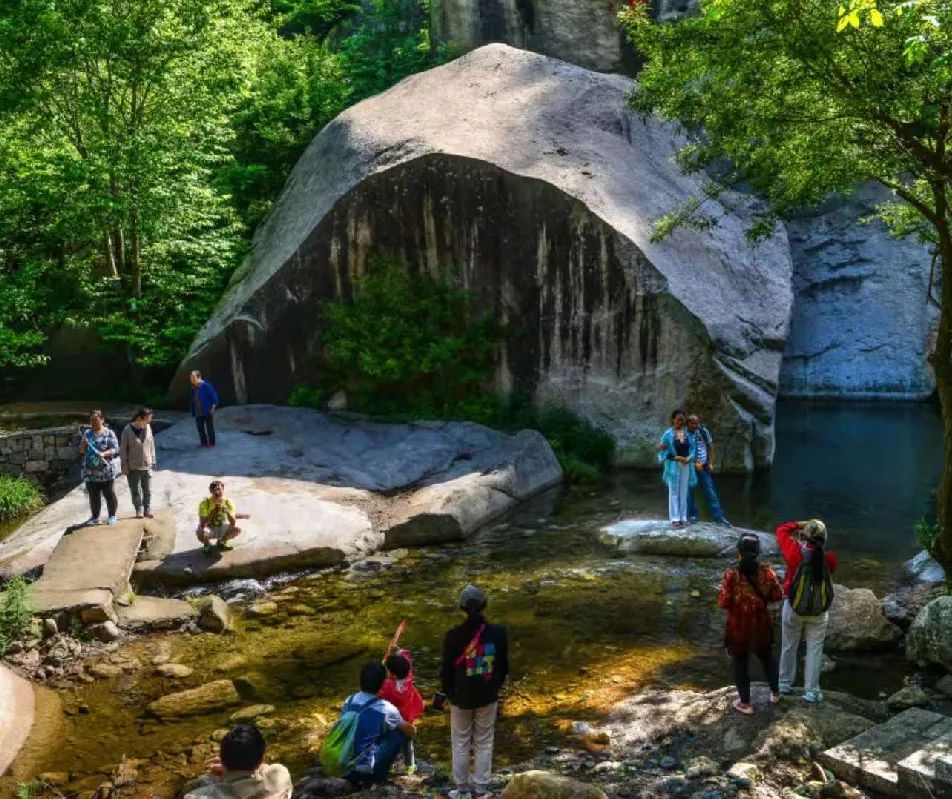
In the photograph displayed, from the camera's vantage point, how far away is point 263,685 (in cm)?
975

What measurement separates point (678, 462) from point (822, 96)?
5.52m

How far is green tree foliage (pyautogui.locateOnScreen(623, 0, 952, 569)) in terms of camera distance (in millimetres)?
9000

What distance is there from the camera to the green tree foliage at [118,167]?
18328 mm

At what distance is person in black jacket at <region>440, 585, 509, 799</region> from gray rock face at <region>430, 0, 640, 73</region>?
25.9m

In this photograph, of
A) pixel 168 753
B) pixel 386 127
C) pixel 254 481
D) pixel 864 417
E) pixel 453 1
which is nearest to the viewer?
pixel 168 753

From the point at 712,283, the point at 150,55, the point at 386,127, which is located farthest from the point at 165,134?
the point at 712,283

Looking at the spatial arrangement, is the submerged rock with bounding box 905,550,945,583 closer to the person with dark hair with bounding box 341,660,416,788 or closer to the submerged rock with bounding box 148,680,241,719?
the person with dark hair with bounding box 341,660,416,788

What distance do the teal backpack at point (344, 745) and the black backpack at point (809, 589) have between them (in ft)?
12.1

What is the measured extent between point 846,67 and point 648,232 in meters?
9.21

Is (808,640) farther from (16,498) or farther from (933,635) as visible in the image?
(16,498)

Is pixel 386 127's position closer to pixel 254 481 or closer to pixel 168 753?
pixel 254 481

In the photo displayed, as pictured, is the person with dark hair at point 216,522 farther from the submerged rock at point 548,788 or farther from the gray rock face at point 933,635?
the gray rock face at point 933,635

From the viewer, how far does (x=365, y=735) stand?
6715 mm

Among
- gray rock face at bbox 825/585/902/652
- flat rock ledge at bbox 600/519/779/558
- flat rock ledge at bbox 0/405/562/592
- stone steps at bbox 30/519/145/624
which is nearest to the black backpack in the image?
gray rock face at bbox 825/585/902/652
